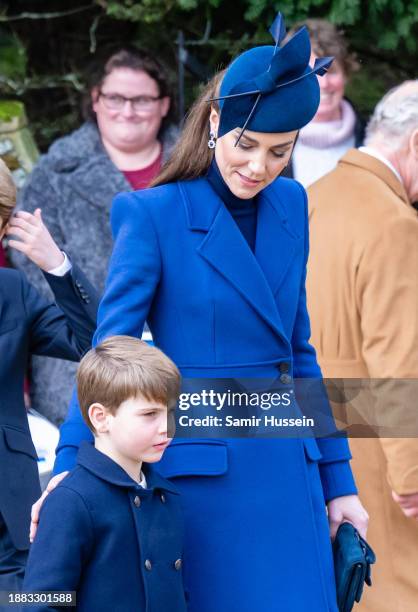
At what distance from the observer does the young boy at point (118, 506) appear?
2.51 meters

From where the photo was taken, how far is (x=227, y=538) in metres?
2.67

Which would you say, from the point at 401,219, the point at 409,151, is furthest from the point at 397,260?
the point at 409,151

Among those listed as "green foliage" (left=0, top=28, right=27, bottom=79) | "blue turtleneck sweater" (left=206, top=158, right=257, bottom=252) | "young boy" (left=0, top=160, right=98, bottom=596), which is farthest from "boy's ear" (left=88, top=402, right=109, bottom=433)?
"green foliage" (left=0, top=28, right=27, bottom=79)

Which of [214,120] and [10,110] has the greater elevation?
[10,110]

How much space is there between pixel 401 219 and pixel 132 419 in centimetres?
133

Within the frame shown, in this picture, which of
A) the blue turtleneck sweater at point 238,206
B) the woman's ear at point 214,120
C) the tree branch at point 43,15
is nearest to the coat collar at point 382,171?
the blue turtleneck sweater at point 238,206

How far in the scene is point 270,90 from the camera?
2.60 metres

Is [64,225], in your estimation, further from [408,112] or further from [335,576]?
[335,576]

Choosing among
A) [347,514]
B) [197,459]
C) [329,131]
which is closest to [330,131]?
[329,131]

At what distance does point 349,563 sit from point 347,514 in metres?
0.17

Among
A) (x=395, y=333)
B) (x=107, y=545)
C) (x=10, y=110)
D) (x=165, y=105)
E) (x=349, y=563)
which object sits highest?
(x=10, y=110)

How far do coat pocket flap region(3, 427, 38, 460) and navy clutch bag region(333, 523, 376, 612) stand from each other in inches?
34.9

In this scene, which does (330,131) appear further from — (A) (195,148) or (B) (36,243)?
(A) (195,148)

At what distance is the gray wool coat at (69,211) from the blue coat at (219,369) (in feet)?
6.37
